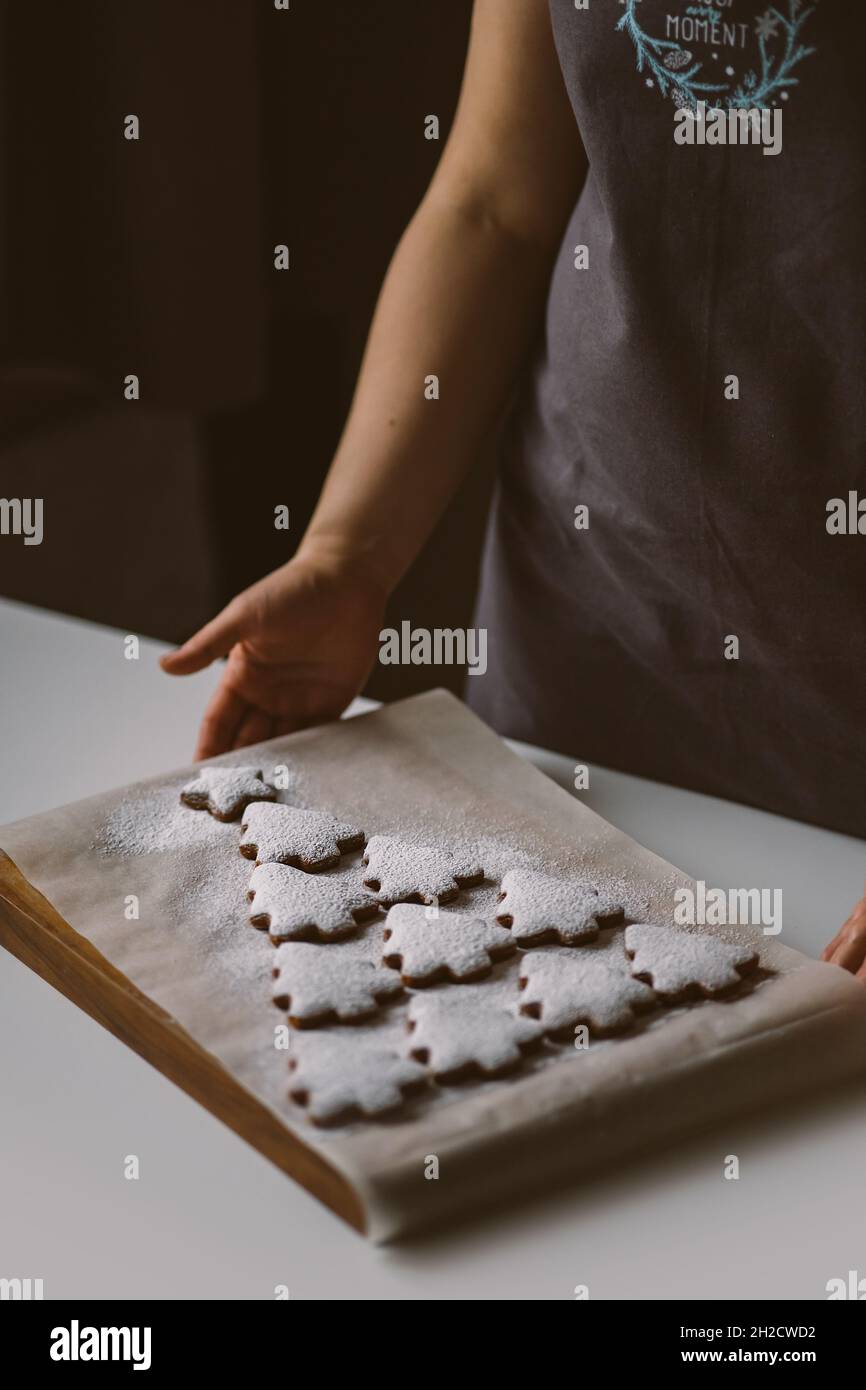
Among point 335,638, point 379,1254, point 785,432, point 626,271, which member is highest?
point 626,271

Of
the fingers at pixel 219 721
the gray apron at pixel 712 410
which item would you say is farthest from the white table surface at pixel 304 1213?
the gray apron at pixel 712 410

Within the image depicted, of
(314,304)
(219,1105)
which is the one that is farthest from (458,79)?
(219,1105)

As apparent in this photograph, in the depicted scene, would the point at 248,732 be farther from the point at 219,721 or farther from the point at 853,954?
the point at 853,954

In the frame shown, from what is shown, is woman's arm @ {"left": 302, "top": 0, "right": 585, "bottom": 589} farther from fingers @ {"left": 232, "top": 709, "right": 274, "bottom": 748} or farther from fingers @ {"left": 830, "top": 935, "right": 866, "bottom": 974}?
fingers @ {"left": 830, "top": 935, "right": 866, "bottom": 974}

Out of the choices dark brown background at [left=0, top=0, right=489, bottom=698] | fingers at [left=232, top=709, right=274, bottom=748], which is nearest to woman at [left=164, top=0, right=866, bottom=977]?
fingers at [left=232, top=709, right=274, bottom=748]

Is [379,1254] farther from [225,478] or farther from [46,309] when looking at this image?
[46,309]

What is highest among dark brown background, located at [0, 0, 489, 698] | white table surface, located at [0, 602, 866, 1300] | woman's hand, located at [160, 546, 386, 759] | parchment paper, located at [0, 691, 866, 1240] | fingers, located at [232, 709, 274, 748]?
dark brown background, located at [0, 0, 489, 698]

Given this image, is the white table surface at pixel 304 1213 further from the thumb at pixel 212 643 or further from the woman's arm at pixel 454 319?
the woman's arm at pixel 454 319

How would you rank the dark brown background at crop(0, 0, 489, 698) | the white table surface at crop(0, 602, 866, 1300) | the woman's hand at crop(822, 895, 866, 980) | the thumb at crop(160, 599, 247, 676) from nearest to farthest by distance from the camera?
1. the white table surface at crop(0, 602, 866, 1300)
2. the woman's hand at crop(822, 895, 866, 980)
3. the thumb at crop(160, 599, 247, 676)
4. the dark brown background at crop(0, 0, 489, 698)
